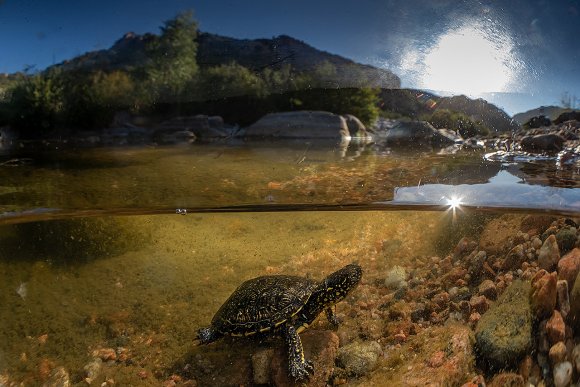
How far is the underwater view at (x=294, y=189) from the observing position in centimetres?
230

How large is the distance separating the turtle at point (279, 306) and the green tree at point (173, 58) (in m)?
2.66

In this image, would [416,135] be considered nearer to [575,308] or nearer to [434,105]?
[434,105]

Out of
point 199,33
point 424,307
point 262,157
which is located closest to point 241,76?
point 199,33

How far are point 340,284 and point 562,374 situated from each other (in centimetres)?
229

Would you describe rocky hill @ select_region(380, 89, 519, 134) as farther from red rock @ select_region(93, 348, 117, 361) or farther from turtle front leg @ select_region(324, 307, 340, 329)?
red rock @ select_region(93, 348, 117, 361)

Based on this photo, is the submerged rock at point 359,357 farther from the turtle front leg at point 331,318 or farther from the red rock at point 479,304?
the red rock at point 479,304

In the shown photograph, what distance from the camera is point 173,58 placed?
2.58m

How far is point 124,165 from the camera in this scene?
506 cm

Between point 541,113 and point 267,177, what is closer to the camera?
point 541,113

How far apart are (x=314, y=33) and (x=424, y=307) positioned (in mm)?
4108

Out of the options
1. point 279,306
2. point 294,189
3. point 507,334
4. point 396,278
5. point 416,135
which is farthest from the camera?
point 396,278

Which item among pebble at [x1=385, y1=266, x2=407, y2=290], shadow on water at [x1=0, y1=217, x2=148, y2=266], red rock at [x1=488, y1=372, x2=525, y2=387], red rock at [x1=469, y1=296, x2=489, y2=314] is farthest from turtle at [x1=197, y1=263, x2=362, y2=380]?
shadow on water at [x1=0, y1=217, x2=148, y2=266]

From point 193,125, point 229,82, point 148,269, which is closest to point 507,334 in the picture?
point 229,82

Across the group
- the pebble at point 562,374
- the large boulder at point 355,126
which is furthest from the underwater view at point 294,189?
the large boulder at point 355,126
